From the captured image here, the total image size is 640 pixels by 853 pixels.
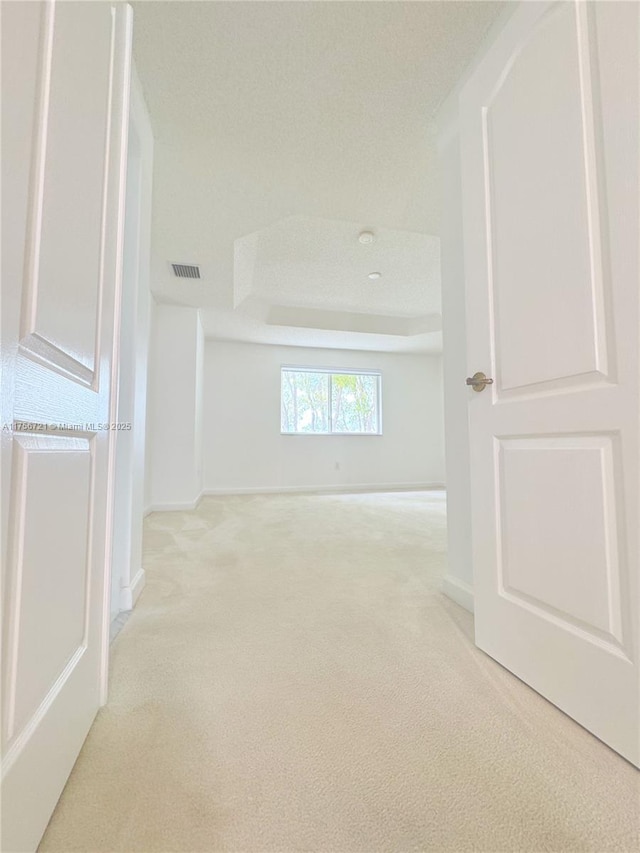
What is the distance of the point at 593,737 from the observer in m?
0.84

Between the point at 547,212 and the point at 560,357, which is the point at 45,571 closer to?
the point at 560,357

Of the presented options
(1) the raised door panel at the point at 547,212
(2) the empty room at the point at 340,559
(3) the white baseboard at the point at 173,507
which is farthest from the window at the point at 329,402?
(1) the raised door panel at the point at 547,212

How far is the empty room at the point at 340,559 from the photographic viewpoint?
61cm

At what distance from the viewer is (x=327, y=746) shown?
2.65ft

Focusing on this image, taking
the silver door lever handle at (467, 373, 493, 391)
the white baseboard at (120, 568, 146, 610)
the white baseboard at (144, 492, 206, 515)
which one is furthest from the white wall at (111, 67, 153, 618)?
the white baseboard at (144, 492, 206, 515)

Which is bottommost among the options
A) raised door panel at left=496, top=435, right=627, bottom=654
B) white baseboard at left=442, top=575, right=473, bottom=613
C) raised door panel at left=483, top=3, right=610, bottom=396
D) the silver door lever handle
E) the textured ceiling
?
Result: white baseboard at left=442, top=575, right=473, bottom=613

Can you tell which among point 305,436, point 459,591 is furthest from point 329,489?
point 459,591

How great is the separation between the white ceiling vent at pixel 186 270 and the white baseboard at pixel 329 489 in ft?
9.85

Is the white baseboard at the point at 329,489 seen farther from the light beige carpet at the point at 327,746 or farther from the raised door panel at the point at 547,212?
the raised door panel at the point at 547,212

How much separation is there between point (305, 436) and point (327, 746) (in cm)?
518

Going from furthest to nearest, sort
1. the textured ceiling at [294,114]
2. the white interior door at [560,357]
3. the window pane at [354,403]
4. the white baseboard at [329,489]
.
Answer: the window pane at [354,403] < the white baseboard at [329,489] < the textured ceiling at [294,114] < the white interior door at [560,357]

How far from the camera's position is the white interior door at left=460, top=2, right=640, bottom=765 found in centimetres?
80

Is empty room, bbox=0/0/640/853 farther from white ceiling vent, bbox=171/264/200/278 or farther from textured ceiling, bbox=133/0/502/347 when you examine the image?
white ceiling vent, bbox=171/264/200/278

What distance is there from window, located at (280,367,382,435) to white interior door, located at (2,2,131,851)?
496 cm
